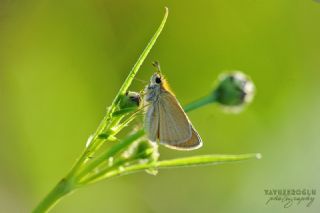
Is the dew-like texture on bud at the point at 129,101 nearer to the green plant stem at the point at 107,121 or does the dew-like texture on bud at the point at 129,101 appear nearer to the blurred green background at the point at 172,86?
the green plant stem at the point at 107,121

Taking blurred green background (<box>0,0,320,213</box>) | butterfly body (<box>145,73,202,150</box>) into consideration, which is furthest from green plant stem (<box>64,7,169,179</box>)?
blurred green background (<box>0,0,320,213</box>)

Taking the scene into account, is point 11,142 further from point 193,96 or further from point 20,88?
point 193,96

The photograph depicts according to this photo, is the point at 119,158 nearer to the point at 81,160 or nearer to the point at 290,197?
the point at 81,160

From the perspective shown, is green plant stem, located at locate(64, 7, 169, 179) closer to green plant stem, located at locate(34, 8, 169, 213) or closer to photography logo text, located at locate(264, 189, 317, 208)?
green plant stem, located at locate(34, 8, 169, 213)

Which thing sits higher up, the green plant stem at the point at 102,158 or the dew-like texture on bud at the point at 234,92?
the dew-like texture on bud at the point at 234,92

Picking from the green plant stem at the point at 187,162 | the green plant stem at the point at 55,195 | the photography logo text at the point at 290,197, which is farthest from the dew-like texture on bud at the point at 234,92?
the photography logo text at the point at 290,197

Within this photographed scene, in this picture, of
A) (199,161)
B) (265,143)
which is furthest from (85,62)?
(199,161)
